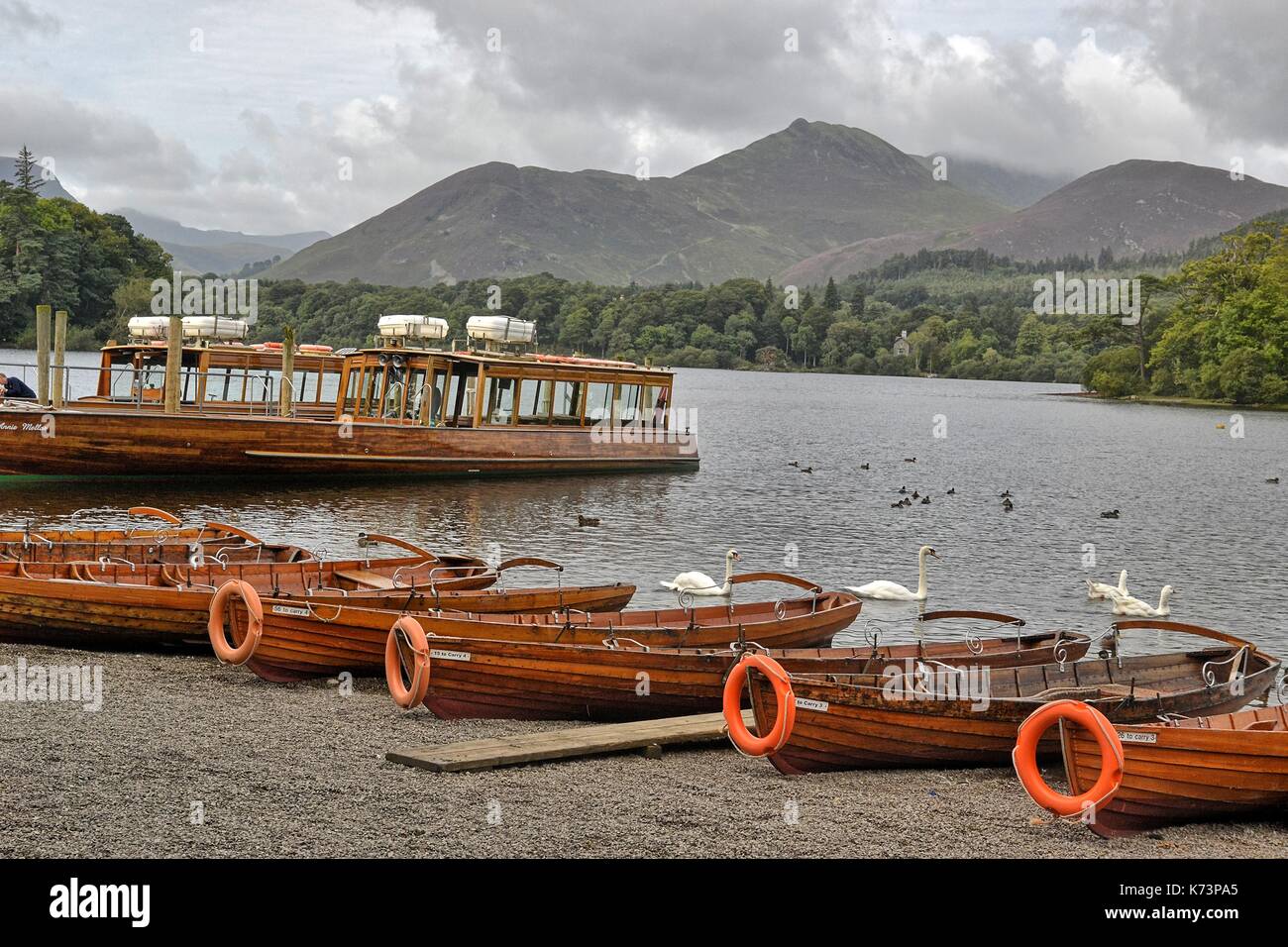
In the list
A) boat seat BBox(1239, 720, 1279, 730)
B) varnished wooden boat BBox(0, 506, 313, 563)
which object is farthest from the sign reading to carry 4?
boat seat BBox(1239, 720, 1279, 730)

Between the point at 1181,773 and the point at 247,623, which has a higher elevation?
the point at 247,623

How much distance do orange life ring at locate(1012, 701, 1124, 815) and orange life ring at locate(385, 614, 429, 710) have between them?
6309 millimetres

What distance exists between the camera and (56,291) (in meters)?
132

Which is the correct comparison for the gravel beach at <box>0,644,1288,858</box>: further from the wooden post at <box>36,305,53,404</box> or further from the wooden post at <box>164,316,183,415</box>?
the wooden post at <box>36,305,53,404</box>

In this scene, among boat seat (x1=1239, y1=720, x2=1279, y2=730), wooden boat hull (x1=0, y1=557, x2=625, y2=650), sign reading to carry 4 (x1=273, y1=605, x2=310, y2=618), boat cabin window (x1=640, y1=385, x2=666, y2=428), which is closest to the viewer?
boat seat (x1=1239, y1=720, x2=1279, y2=730)

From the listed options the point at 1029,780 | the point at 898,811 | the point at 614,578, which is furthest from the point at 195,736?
the point at 614,578

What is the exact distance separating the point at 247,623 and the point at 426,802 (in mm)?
6058

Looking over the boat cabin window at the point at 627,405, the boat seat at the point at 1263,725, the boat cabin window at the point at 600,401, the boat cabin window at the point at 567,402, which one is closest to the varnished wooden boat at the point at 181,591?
the boat seat at the point at 1263,725

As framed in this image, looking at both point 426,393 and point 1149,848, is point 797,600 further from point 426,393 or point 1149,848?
point 426,393

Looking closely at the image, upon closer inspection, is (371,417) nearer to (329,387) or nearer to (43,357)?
(329,387)

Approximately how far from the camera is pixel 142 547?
20.1m

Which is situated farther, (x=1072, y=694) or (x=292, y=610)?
(x=292, y=610)

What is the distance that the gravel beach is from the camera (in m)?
9.93

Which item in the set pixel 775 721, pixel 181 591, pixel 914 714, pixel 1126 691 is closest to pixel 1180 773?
pixel 914 714
